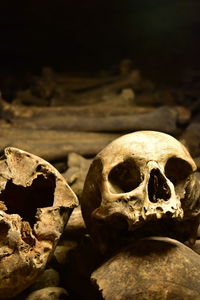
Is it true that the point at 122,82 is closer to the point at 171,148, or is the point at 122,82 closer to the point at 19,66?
the point at 19,66

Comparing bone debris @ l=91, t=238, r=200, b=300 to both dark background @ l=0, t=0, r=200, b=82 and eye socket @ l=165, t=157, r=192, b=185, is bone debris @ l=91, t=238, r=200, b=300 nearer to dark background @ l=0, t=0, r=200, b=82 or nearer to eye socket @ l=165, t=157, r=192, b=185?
eye socket @ l=165, t=157, r=192, b=185

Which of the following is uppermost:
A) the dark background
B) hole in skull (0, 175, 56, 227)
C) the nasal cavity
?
the dark background

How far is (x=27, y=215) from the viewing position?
5.70ft

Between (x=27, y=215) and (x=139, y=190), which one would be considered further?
(x=27, y=215)

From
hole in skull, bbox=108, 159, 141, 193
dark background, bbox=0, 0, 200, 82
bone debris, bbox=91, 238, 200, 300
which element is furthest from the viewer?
dark background, bbox=0, 0, 200, 82

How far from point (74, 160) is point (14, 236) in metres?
1.33

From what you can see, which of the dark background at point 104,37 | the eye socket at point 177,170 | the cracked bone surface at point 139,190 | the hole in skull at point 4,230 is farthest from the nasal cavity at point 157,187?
the dark background at point 104,37

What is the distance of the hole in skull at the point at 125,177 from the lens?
1670mm

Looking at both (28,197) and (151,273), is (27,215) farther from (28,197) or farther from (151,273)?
(151,273)

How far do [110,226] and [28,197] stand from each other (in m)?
0.37

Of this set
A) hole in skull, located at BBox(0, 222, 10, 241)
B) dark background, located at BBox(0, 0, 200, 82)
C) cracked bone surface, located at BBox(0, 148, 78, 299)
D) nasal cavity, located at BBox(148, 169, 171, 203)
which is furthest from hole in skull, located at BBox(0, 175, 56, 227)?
dark background, located at BBox(0, 0, 200, 82)

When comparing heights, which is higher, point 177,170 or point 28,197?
point 177,170

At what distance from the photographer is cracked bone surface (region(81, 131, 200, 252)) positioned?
155cm

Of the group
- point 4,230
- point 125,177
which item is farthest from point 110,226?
point 4,230
